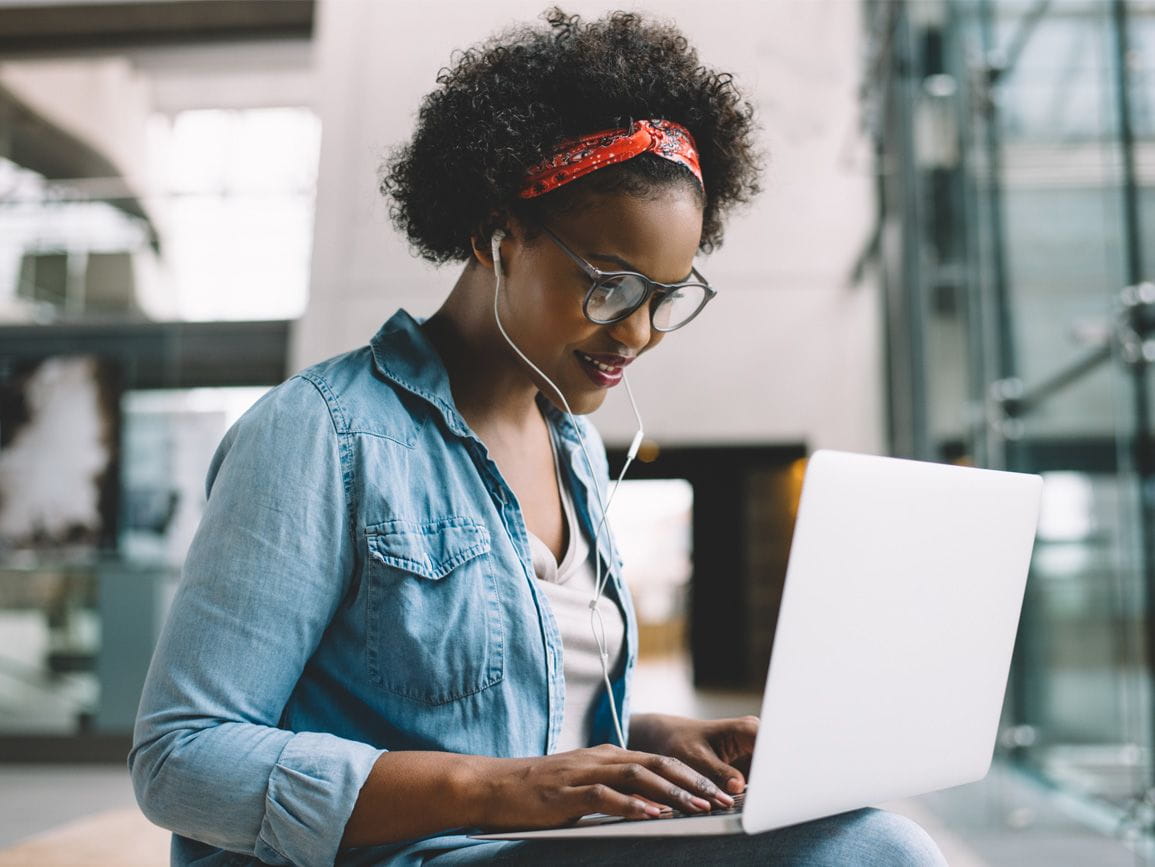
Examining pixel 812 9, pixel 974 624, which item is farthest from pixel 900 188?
pixel 974 624

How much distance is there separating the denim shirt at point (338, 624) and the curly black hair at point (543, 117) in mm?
169

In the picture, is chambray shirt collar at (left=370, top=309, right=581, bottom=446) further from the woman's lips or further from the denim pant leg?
the denim pant leg

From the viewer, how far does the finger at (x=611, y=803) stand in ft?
2.49

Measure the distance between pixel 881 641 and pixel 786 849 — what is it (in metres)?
0.17

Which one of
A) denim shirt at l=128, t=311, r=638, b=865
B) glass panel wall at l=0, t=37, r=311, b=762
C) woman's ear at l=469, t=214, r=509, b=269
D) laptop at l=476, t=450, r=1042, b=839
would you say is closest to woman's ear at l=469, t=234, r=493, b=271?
woman's ear at l=469, t=214, r=509, b=269

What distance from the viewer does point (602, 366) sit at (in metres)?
1.12

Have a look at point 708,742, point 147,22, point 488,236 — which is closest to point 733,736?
point 708,742

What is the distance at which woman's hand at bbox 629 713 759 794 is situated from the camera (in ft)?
3.57

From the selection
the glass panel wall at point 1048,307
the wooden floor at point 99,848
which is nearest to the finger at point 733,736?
the wooden floor at point 99,848

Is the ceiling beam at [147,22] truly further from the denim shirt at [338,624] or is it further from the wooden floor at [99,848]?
the denim shirt at [338,624]

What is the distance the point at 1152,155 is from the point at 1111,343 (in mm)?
622

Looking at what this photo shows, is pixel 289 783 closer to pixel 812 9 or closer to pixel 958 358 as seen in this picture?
pixel 812 9

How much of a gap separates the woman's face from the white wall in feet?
0.81

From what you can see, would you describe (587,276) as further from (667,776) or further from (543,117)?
(667,776)
